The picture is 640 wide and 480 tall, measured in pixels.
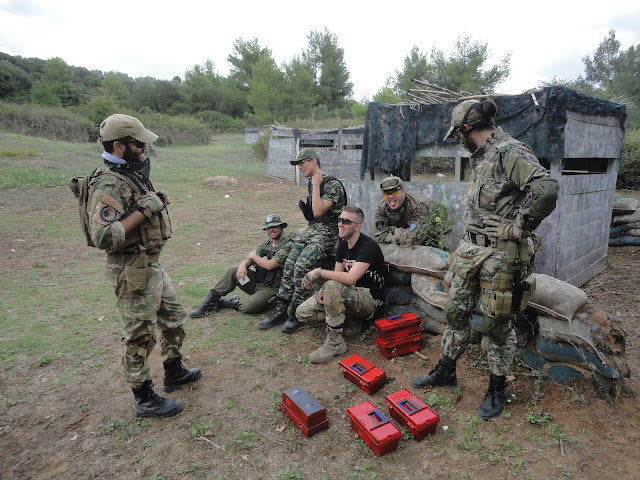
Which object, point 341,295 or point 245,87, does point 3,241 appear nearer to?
point 341,295

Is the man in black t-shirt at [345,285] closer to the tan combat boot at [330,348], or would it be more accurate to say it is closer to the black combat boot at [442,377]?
the tan combat boot at [330,348]

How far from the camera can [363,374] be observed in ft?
10.5

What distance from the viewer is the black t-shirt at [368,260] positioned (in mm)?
3824

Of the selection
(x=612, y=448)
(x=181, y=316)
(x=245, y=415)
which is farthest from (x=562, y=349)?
(x=181, y=316)

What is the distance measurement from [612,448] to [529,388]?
0.63 meters

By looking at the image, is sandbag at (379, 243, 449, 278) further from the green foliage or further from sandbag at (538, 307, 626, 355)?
the green foliage

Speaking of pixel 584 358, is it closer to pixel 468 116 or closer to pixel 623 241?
pixel 468 116

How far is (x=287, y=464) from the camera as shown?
2482mm

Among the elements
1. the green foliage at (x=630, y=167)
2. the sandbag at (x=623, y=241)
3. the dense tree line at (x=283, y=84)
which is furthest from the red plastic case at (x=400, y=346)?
the dense tree line at (x=283, y=84)

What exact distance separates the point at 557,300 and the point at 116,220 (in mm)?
3259

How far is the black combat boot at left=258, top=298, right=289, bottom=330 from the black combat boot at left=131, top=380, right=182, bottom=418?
1472 mm

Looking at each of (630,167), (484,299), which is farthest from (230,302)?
(630,167)

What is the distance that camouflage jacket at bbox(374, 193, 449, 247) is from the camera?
4.42m

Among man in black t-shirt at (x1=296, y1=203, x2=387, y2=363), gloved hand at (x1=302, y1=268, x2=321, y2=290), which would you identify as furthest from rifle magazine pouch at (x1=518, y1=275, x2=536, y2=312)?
gloved hand at (x1=302, y1=268, x2=321, y2=290)
